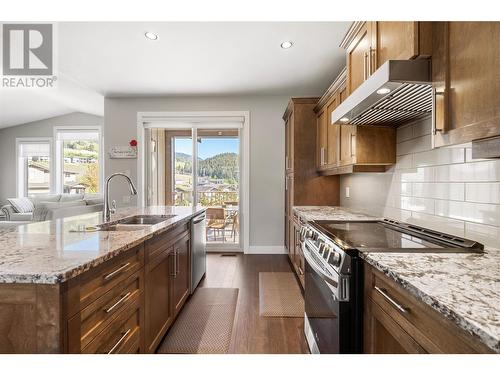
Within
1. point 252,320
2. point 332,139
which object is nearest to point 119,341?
point 252,320

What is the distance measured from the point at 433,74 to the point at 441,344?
3.58ft

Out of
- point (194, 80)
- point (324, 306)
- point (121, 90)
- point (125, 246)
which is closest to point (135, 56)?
point (194, 80)

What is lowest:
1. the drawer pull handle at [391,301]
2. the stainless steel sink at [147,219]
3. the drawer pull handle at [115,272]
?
the drawer pull handle at [391,301]

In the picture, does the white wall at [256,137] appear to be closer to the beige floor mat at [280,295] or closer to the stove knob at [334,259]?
the beige floor mat at [280,295]

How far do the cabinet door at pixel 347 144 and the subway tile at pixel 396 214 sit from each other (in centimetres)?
51

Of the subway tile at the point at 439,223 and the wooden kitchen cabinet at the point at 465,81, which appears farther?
the subway tile at the point at 439,223

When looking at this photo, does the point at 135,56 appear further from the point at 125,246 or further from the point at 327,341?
the point at 327,341

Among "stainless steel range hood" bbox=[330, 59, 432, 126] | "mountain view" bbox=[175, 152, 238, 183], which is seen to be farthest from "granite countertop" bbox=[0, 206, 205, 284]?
"mountain view" bbox=[175, 152, 238, 183]

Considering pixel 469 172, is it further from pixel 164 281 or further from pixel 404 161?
pixel 164 281

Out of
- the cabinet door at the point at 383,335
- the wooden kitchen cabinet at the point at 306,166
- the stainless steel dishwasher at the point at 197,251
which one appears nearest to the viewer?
the cabinet door at the point at 383,335

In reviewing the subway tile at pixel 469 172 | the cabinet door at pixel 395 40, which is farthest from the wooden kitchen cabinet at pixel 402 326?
the cabinet door at pixel 395 40

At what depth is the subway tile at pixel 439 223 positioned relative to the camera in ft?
5.02

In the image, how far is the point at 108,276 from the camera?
1209mm

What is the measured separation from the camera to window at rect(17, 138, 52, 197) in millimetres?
7398
